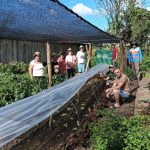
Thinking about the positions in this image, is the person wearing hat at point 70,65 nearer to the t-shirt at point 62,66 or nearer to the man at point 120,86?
the t-shirt at point 62,66

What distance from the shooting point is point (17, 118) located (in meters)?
6.44

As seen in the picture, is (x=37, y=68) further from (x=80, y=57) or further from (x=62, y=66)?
(x=80, y=57)

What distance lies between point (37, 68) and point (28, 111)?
6788 mm

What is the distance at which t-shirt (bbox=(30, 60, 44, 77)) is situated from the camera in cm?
1349

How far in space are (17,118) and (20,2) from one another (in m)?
2.71

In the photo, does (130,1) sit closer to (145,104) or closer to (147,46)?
(147,46)

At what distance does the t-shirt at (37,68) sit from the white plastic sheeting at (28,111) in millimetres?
4178

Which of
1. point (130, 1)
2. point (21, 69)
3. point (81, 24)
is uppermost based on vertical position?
point (130, 1)

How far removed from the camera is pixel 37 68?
1354 cm

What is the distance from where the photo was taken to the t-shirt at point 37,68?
1349 cm

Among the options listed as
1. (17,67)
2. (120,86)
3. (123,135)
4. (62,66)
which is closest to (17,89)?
(120,86)

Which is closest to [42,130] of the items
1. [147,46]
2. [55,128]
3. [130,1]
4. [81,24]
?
[55,128]

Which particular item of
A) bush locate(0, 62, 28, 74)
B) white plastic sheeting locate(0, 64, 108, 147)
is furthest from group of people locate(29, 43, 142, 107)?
bush locate(0, 62, 28, 74)

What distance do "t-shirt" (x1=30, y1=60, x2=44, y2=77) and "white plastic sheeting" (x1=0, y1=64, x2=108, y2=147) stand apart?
4178 millimetres
